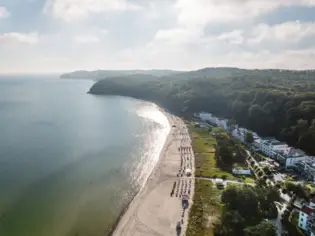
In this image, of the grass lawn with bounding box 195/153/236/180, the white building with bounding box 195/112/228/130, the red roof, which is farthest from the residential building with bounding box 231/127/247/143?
the red roof

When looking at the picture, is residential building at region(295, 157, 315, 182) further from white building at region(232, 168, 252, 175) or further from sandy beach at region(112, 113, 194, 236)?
sandy beach at region(112, 113, 194, 236)

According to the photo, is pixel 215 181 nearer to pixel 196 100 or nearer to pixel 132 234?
pixel 132 234

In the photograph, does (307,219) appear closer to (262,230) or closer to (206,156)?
(262,230)

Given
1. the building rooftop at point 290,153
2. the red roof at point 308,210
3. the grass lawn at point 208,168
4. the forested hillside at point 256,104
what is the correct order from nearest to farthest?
1. the red roof at point 308,210
2. the grass lawn at point 208,168
3. the building rooftop at point 290,153
4. the forested hillside at point 256,104

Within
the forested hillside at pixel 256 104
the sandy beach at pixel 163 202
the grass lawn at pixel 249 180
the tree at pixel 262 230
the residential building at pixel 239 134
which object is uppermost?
the forested hillside at pixel 256 104

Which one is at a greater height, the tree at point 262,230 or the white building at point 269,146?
the tree at point 262,230

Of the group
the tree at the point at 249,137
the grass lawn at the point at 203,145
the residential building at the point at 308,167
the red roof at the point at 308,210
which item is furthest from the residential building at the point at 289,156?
the red roof at the point at 308,210

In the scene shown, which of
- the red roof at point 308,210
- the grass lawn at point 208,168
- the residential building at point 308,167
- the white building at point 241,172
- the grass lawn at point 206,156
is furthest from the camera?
the white building at point 241,172

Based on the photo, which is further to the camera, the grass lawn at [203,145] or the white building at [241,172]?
the grass lawn at [203,145]

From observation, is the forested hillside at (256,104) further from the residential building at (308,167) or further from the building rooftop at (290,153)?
the residential building at (308,167)
